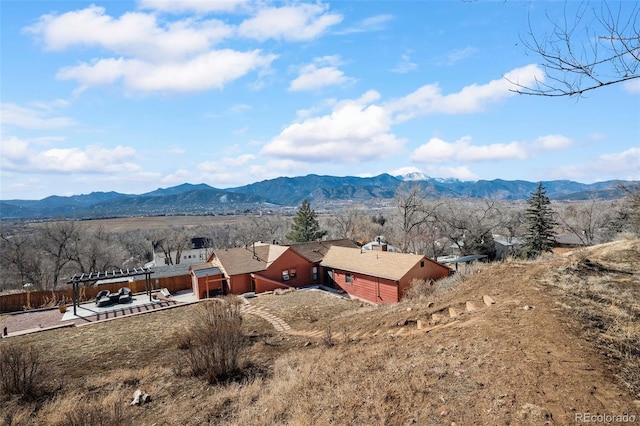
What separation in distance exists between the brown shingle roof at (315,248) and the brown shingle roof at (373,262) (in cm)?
102

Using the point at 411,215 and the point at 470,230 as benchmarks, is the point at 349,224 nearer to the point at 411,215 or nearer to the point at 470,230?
the point at 411,215

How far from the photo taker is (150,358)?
12.5m

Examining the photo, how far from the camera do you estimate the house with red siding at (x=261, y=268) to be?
29.3m

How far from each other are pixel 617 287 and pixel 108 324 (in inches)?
938

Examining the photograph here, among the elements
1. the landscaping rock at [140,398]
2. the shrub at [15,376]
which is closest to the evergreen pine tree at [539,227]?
the landscaping rock at [140,398]

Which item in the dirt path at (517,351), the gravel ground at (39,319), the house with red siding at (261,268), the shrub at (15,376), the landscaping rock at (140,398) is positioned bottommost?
the gravel ground at (39,319)

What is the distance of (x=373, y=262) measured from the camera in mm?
27109

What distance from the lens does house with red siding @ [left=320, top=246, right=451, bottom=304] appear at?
24.2 meters

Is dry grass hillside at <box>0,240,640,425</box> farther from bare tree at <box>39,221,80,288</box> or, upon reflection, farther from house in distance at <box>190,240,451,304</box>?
bare tree at <box>39,221,80,288</box>

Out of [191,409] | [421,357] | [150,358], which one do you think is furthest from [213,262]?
[421,357]

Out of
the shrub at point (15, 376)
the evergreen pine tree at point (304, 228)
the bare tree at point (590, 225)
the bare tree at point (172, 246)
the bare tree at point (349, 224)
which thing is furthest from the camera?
the bare tree at point (349, 224)

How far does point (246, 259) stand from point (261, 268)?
7.25ft

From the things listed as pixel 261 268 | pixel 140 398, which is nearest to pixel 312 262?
pixel 261 268

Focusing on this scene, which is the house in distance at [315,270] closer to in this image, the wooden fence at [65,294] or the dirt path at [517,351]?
the wooden fence at [65,294]
